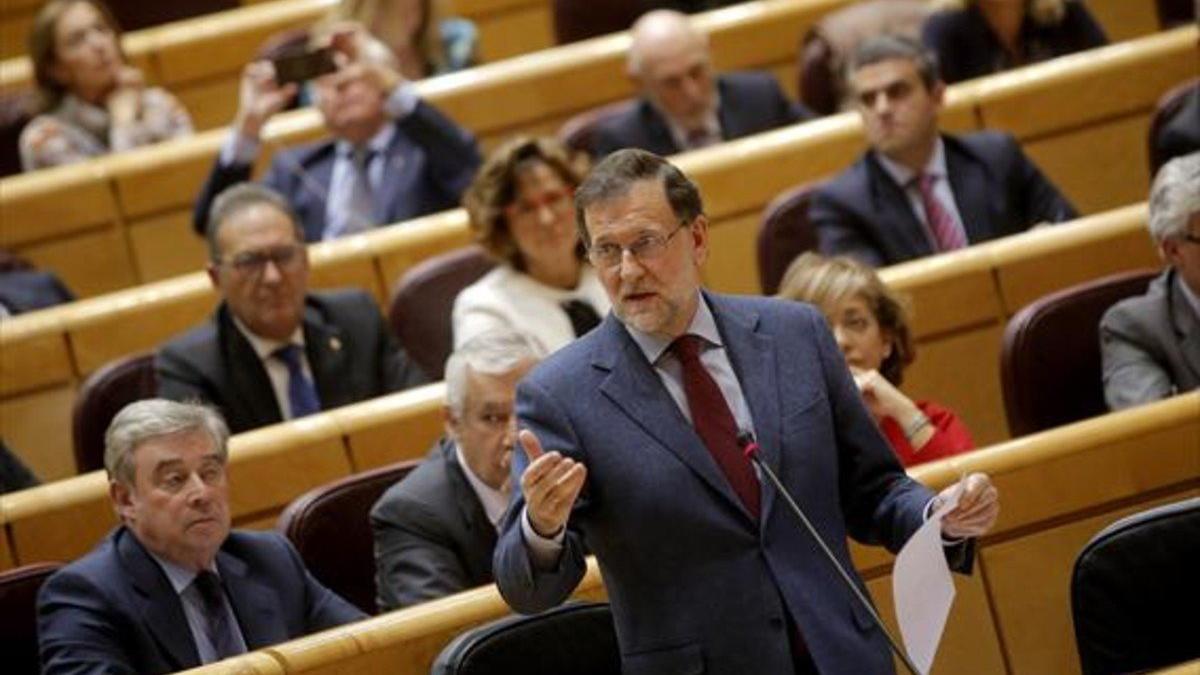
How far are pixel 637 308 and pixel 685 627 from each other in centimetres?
22

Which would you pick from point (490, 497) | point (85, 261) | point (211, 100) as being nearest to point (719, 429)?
point (490, 497)

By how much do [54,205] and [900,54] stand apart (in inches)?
45.9

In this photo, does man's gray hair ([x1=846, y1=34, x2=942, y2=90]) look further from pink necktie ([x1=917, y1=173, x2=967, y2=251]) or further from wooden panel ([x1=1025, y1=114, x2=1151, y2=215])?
wooden panel ([x1=1025, y1=114, x2=1151, y2=215])

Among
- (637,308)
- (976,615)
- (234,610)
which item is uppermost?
(637,308)

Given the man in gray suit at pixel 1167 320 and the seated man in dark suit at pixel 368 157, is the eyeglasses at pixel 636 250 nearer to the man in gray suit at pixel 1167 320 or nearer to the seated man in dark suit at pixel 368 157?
the man in gray suit at pixel 1167 320

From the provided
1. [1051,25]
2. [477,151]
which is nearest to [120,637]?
[477,151]

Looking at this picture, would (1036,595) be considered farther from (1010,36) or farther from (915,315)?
(1010,36)

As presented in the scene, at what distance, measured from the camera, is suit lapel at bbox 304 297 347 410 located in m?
2.65

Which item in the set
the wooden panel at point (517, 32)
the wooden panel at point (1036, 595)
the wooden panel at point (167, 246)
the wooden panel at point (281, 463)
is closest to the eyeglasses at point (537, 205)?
the wooden panel at point (281, 463)

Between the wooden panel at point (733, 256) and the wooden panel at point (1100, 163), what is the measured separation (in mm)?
443

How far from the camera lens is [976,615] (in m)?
1.97

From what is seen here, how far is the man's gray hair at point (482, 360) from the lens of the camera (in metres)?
2.14

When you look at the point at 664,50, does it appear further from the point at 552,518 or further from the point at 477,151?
the point at 552,518

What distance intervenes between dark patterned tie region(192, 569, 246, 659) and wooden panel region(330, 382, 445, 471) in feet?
1.42
